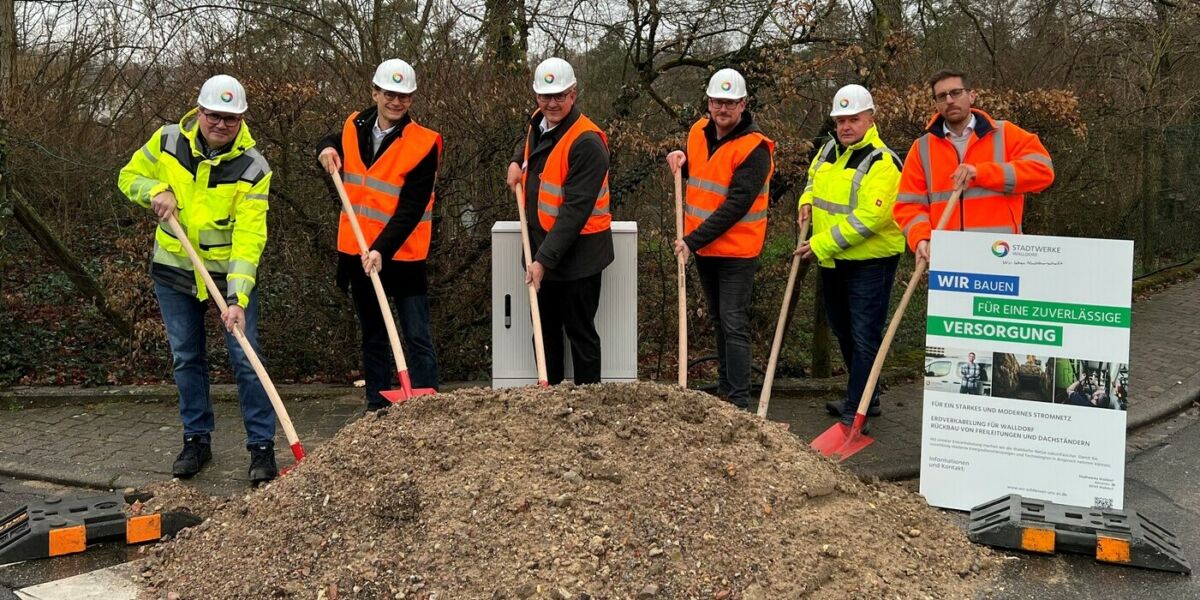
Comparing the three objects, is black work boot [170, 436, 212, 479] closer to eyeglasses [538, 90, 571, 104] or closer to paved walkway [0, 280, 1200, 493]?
paved walkway [0, 280, 1200, 493]

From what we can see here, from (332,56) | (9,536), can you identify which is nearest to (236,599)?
(9,536)

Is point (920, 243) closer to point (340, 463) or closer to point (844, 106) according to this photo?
point (844, 106)

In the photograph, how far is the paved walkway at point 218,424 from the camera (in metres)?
4.99

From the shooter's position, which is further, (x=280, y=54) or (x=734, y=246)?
(x=280, y=54)

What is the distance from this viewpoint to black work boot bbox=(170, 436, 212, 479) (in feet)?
15.8

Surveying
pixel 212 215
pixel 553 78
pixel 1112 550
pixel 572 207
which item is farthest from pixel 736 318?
pixel 212 215

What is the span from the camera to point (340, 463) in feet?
12.7

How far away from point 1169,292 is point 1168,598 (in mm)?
8917

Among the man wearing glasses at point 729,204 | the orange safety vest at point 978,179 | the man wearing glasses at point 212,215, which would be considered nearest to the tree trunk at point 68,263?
the man wearing glasses at point 212,215

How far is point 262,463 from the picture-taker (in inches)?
186

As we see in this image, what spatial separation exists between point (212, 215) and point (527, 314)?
5.95ft

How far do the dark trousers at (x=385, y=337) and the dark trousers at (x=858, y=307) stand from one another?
237 cm

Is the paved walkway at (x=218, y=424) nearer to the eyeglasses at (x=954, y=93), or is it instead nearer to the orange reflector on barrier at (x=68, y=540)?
the orange reflector on barrier at (x=68, y=540)

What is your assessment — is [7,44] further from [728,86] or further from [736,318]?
[736,318]
